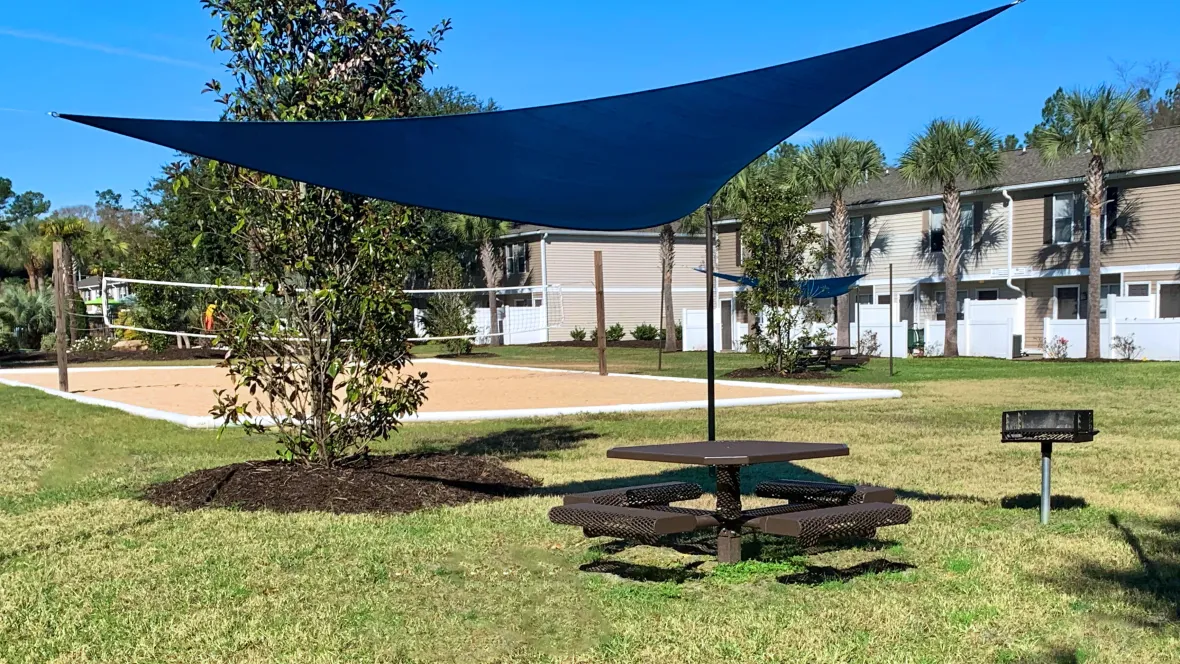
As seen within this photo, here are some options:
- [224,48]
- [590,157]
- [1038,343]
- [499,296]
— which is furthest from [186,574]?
[499,296]

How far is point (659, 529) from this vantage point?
485 cm

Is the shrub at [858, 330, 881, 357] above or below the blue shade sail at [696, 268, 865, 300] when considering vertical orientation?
below

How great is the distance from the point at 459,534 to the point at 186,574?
167 centimetres

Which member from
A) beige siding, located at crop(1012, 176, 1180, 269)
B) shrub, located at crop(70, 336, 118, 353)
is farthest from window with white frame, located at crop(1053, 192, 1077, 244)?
shrub, located at crop(70, 336, 118, 353)

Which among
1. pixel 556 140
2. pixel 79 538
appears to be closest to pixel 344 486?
pixel 79 538

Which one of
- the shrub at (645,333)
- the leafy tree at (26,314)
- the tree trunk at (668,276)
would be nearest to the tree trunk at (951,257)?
the tree trunk at (668,276)

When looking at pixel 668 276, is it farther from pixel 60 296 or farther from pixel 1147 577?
pixel 1147 577

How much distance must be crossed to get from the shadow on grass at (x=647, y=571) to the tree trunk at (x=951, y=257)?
25.1 m

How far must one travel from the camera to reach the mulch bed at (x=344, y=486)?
24.2 feet

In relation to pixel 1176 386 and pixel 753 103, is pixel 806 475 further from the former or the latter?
pixel 1176 386

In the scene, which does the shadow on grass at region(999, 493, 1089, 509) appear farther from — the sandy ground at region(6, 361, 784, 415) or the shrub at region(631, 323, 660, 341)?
the shrub at region(631, 323, 660, 341)

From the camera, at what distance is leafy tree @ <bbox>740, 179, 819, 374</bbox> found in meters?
21.9

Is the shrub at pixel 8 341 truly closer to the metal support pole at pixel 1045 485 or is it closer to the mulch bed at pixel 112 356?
the mulch bed at pixel 112 356

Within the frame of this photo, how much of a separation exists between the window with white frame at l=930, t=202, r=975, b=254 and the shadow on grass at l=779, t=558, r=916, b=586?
90.6ft
